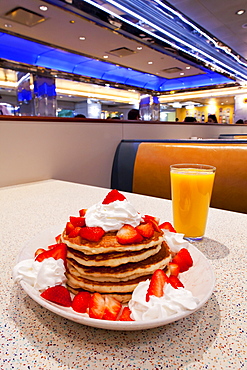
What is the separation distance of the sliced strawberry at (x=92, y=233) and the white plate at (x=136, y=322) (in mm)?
123

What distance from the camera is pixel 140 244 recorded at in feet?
1.67

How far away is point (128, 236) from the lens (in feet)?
1.66

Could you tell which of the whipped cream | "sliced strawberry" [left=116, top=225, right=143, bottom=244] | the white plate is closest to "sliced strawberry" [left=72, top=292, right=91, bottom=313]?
the white plate

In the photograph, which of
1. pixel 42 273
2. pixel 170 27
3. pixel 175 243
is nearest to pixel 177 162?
pixel 175 243

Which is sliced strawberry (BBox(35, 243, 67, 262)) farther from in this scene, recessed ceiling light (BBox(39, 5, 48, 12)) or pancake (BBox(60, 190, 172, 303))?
recessed ceiling light (BBox(39, 5, 48, 12))

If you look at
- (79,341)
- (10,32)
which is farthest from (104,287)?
(10,32)

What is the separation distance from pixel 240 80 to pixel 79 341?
34.2 feet

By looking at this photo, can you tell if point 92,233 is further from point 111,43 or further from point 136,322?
point 111,43

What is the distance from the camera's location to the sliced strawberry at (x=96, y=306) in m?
0.43

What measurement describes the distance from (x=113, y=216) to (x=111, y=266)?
0.10m

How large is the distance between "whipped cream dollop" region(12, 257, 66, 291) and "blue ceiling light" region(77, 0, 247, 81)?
444 centimetres

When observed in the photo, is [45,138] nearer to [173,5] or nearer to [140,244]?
[140,244]

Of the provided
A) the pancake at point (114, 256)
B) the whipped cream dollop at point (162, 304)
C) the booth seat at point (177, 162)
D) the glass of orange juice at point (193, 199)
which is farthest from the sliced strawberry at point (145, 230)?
the booth seat at point (177, 162)

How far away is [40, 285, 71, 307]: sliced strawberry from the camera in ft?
1.48
